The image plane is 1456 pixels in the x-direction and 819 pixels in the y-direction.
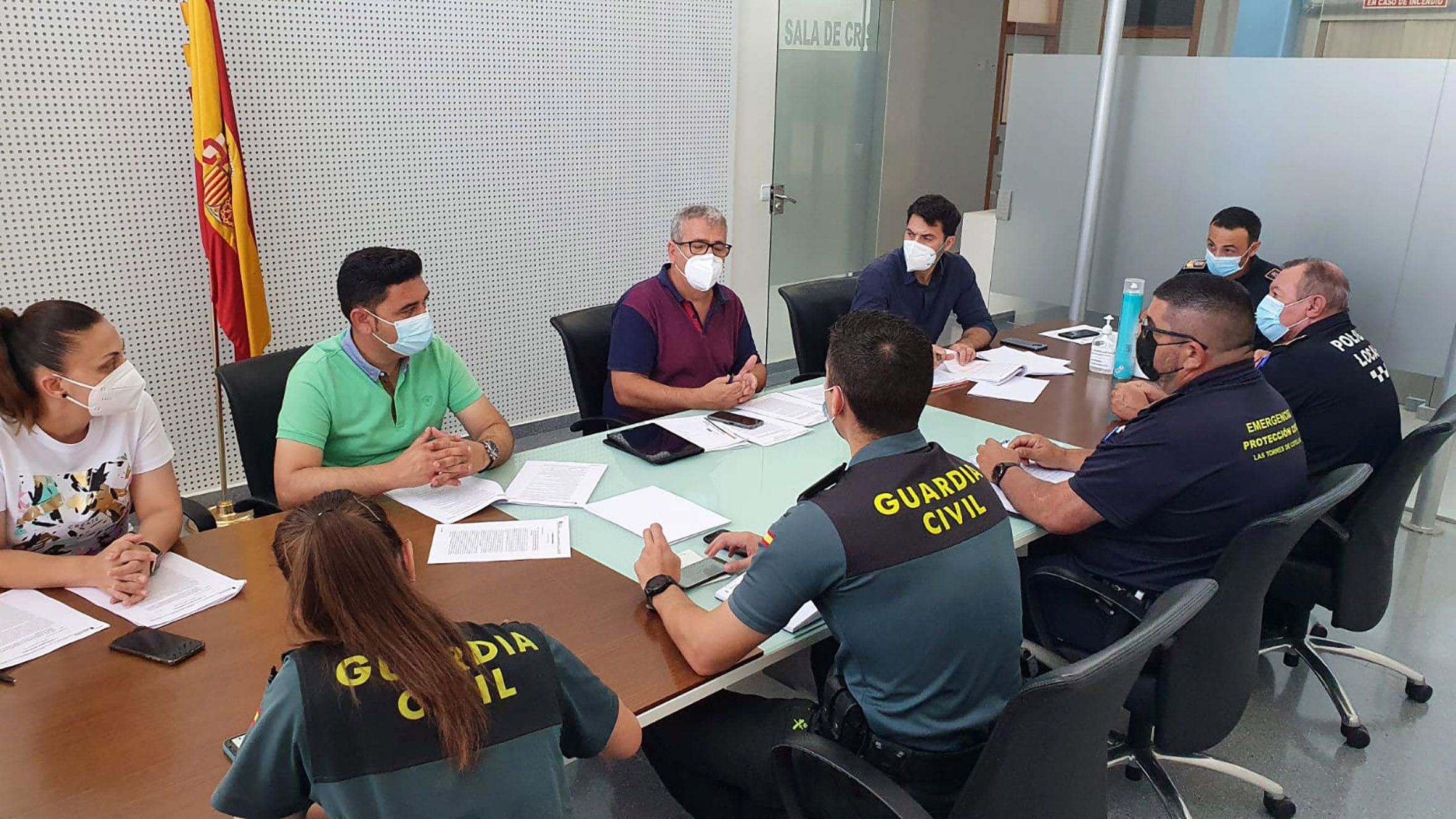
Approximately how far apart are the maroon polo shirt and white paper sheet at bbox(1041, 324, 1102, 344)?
1.49m

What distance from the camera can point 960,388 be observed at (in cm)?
345

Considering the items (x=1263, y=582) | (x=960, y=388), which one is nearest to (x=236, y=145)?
(x=960, y=388)

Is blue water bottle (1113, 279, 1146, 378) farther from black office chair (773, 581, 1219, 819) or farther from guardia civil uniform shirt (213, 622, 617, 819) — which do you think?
guardia civil uniform shirt (213, 622, 617, 819)

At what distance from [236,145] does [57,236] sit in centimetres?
67

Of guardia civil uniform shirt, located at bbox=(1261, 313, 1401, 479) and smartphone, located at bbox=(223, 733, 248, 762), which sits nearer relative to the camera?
smartphone, located at bbox=(223, 733, 248, 762)

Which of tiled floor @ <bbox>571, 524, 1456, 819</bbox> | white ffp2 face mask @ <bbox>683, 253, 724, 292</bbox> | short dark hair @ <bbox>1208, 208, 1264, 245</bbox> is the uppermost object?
short dark hair @ <bbox>1208, 208, 1264, 245</bbox>

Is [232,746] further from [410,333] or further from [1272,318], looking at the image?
[1272,318]

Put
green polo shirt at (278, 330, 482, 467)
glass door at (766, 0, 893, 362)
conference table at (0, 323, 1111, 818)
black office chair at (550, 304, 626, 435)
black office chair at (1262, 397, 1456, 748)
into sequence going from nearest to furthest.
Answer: conference table at (0, 323, 1111, 818) → green polo shirt at (278, 330, 482, 467) → black office chair at (1262, 397, 1456, 748) → black office chair at (550, 304, 626, 435) → glass door at (766, 0, 893, 362)

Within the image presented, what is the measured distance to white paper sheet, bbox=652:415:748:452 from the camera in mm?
2801

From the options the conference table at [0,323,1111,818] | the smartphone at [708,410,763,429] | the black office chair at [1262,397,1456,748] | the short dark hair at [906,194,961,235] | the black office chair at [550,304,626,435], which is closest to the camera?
the conference table at [0,323,1111,818]

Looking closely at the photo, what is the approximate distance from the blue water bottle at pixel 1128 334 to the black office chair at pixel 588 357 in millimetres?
1791

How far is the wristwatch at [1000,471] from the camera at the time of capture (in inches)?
98.8

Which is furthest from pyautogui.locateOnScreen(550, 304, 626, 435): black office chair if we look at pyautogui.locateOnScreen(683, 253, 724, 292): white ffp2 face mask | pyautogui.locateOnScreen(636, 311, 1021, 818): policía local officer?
pyautogui.locateOnScreen(636, 311, 1021, 818): policía local officer

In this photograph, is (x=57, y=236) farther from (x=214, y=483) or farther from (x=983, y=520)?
(x=983, y=520)
